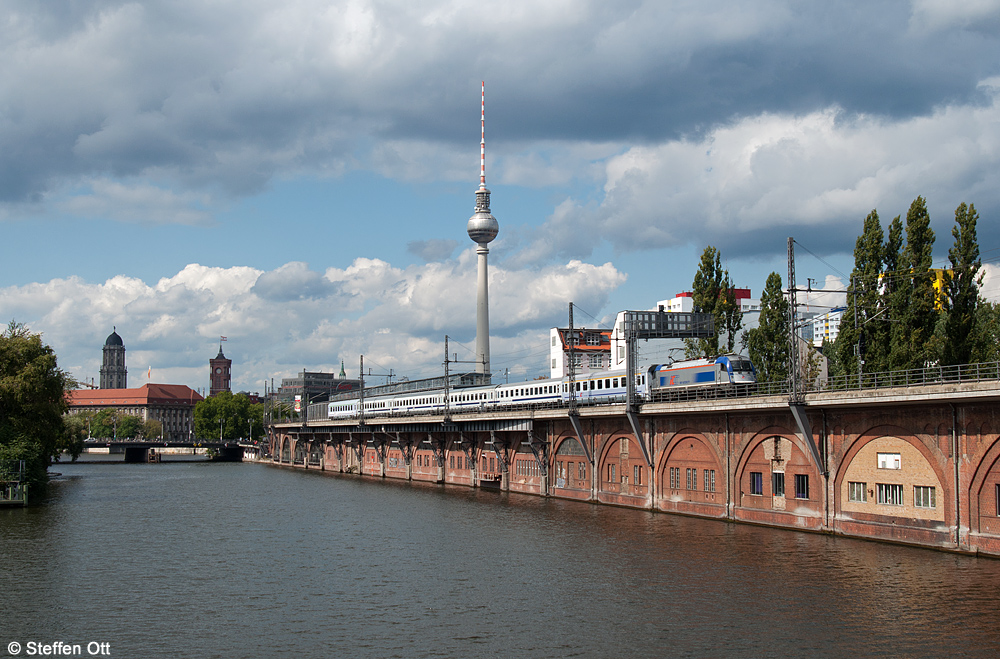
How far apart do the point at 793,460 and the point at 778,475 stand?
5.90 feet

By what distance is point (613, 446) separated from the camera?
75000 mm

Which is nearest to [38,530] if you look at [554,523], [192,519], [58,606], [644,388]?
[192,519]

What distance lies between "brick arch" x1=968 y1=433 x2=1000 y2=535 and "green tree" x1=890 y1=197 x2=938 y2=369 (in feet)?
42.6

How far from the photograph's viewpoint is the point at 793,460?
182 feet

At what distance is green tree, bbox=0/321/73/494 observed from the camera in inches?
3125

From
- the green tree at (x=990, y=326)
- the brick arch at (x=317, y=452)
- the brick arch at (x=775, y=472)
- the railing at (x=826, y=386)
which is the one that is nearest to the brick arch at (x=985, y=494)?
the railing at (x=826, y=386)

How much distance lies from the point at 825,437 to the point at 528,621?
26006 mm

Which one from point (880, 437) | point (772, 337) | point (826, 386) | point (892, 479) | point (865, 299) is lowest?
point (892, 479)

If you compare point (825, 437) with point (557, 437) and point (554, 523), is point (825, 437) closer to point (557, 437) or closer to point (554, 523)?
point (554, 523)

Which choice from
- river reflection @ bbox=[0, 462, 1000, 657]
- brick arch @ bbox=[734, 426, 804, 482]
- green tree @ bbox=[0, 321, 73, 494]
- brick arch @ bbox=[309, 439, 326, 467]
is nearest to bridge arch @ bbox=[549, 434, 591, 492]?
river reflection @ bbox=[0, 462, 1000, 657]

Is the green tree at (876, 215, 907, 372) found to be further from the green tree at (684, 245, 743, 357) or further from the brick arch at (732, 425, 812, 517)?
the green tree at (684, 245, 743, 357)

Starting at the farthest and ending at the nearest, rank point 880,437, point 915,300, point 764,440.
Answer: point 764,440 < point 915,300 < point 880,437

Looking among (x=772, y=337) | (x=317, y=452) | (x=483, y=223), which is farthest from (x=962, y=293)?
(x=483, y=223)

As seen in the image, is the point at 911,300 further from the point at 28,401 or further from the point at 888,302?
the point at 28,401
